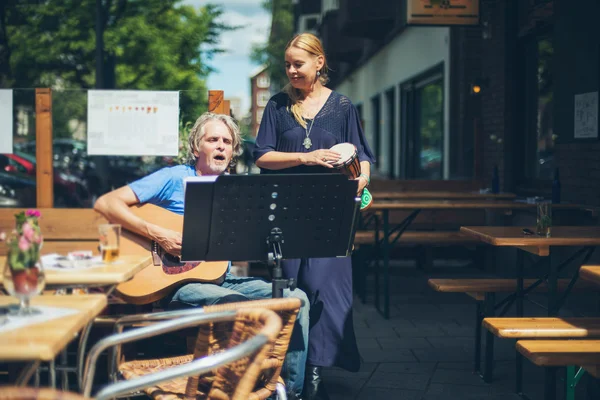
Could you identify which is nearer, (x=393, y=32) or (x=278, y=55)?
(x=393, y=32)

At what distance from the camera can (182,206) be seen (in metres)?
3.81

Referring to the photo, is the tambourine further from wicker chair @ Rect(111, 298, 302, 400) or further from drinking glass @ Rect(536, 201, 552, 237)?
wicker chair @ Rect(111, 298, 302, 400)

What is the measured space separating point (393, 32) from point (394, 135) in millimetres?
2328

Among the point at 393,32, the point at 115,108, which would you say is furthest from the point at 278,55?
the point at 115,108

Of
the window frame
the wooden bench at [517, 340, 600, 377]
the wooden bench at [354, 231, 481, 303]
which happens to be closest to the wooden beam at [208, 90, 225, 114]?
the wooden bench at [354, 231, 481, 303]

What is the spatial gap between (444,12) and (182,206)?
5.61m

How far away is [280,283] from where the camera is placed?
318 cm

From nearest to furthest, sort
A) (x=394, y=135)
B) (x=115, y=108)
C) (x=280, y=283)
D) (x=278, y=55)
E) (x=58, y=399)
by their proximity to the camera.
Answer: (x=58, y=399) < (x=280, y=283) < (x=115, y=108) < (x=394, y=135) < (x=278, y=55)

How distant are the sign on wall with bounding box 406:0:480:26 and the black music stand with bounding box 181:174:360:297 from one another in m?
5.84

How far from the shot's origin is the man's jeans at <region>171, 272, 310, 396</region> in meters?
3.55

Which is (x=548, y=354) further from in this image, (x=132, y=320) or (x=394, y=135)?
(x=394, y=135)

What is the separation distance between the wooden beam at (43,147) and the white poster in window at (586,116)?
13.8 ft

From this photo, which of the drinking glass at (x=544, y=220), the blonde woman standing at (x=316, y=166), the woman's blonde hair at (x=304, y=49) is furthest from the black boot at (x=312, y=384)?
the drinking glass at (x=544, y=220)

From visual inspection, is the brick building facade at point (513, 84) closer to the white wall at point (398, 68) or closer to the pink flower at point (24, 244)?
the white wall at point (398, 68)
